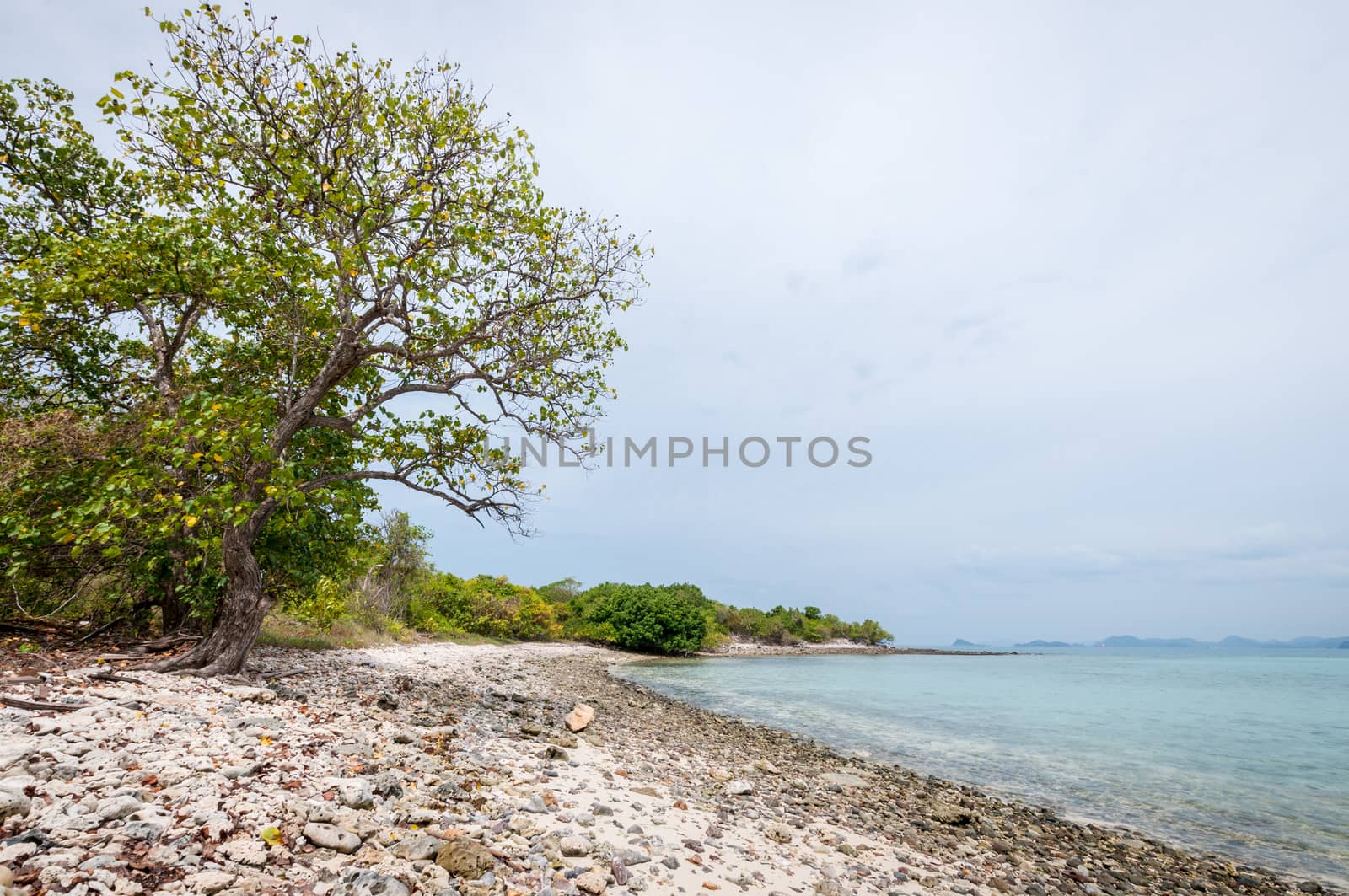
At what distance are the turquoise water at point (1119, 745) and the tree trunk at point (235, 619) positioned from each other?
48.5ft

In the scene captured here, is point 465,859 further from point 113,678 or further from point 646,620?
point 646,620

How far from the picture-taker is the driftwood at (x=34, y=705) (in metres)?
6.06

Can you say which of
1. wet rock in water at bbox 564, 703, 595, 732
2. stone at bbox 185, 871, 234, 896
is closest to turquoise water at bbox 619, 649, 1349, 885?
wet rock in water at bbox 564, 703, 595, 732

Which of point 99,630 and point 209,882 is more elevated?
point 99,630

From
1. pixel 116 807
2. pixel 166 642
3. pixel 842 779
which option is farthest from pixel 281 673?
pixel 842 779

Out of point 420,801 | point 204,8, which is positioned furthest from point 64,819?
point 204,8

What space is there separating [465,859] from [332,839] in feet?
3.44

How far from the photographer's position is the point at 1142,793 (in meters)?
13.5

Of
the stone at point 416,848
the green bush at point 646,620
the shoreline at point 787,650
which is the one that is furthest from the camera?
the shoreline at point 787,650

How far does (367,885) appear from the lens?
13.4ft

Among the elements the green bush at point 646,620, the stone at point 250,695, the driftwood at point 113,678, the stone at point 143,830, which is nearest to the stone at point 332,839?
the stone at point 143,830

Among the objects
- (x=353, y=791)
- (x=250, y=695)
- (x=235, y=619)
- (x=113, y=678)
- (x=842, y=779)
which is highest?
(x=235, y=619)

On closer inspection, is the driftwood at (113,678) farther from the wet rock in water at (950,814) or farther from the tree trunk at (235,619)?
the wet rock in water at (950,814)

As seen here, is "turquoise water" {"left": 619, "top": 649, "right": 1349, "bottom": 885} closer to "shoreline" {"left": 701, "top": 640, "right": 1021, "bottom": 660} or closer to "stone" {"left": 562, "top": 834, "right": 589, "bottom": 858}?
"stone" {"left": 562, "top": 834, "right": 589, "bottom": 858}
